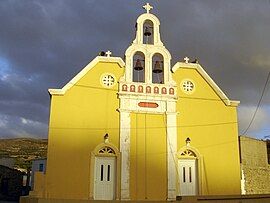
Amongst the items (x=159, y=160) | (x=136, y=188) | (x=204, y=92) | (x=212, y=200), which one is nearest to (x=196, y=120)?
(x=204, y=92)

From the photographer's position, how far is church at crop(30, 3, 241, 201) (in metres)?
17.9

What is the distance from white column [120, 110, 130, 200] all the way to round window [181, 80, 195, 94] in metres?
3.24

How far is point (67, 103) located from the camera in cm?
1841

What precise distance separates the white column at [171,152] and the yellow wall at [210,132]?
28 cm

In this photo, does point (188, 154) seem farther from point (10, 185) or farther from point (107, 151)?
point (10, 185)

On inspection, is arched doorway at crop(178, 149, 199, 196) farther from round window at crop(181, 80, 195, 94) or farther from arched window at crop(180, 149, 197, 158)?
round window at crop(181, 80, 195, 94)

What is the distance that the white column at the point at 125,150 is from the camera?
58.9ft

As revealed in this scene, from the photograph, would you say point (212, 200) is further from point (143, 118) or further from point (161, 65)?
point (161, 65)

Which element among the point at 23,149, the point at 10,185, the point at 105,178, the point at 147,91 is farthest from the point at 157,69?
the point at 23,149

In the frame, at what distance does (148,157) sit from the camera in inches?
734

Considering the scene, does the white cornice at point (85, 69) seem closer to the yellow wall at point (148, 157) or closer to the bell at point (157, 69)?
the bell at point (157, 69)

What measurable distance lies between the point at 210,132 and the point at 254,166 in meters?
8.61

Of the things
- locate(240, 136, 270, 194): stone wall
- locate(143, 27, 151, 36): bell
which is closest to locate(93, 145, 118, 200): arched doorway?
locate(143, 27, 151, 36): bell

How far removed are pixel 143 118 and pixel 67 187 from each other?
4834mm
